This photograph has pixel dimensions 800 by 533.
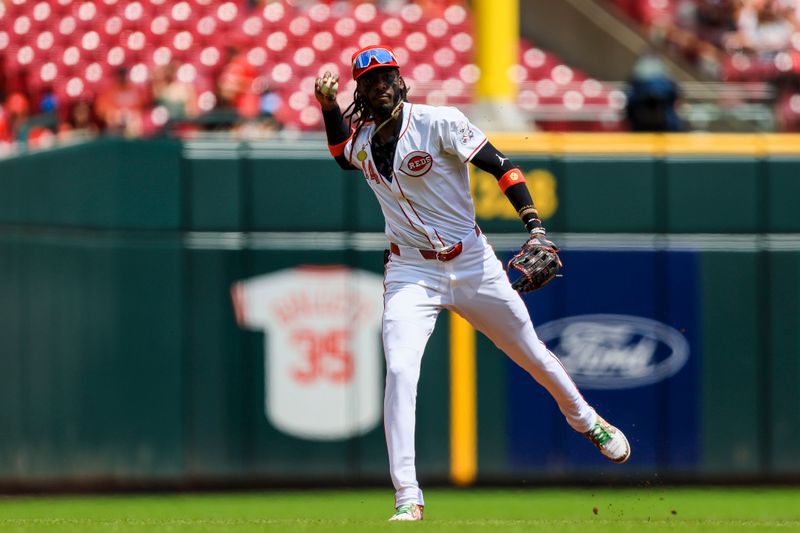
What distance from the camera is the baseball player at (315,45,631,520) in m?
5.95

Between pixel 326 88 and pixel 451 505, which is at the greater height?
pixel 326 88

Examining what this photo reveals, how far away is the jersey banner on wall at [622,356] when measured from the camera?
9891 mm

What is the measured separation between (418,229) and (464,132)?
46 cm

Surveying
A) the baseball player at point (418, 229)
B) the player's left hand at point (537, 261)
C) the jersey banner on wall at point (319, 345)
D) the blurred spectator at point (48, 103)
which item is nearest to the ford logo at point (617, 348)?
the jersey banner on wall at point (319, 345)

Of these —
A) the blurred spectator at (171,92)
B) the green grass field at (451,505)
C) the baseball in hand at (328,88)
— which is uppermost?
the blurred spectator at (171,92)

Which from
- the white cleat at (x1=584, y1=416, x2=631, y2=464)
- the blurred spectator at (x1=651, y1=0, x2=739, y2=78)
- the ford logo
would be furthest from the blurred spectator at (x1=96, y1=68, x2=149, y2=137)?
the blurred spectator at (x1=651, y1=0, x2=739, y2=78)

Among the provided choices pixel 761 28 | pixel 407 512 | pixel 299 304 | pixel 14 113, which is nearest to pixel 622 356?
pixel 299 304

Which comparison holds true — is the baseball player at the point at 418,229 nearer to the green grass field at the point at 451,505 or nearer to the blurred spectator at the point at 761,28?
the green grass field at the point at 451,505

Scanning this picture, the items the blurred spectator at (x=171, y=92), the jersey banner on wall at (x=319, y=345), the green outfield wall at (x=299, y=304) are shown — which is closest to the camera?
the green outfield wall at (x=299, y=304)

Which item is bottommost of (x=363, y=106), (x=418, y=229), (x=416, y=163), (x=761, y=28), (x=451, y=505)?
(x=451, y=505)

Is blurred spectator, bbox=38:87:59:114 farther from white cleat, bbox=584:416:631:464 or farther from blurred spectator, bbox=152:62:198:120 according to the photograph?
white cleat, bbox=584:416:631:464

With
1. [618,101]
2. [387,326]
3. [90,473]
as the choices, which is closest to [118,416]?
[90,473]

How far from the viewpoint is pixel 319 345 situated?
990 centimetres

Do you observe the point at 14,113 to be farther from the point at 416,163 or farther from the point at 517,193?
the point at 517,193
